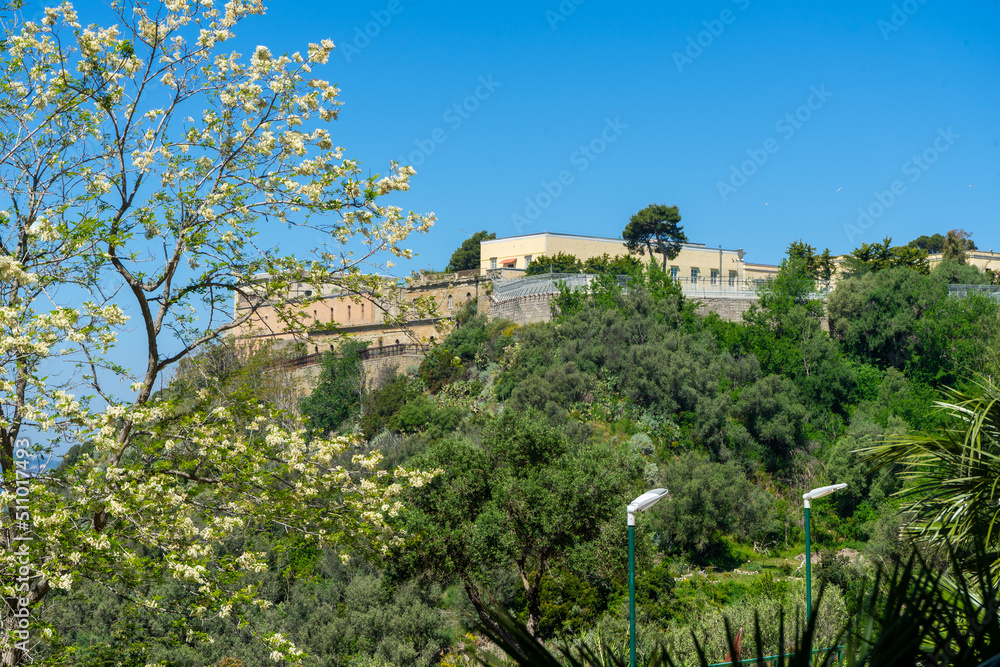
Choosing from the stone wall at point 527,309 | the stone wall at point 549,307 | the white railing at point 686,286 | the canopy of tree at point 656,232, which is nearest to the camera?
the white railing at point 686,286

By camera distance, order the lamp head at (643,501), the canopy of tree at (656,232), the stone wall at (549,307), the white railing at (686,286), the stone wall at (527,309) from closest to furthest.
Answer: the lamp head at (643,501)
the white railing at (686,286)
the stone wall at (549,307)
the stone wall at (527,309)
the canopy of tree at (656,232)

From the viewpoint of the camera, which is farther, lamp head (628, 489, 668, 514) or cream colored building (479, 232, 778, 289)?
cream colored building (479, 232, 778, 289)

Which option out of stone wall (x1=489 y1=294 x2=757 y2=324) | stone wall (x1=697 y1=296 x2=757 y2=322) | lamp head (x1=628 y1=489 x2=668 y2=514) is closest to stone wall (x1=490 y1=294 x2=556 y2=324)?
stone wall (x1=489 y1=294 x2=757 y2=324)

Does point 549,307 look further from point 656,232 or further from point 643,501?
point 643,501

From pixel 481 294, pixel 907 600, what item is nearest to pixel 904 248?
pixel 481 294

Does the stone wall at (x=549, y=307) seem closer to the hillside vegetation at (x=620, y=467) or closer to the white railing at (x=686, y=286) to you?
the white railing at (x=686, y=286)

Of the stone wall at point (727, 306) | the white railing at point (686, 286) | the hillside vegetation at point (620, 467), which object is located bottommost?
the hillside vegetation at point (620, 467)

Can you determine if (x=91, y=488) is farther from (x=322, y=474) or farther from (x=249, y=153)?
(x=249, y=153)

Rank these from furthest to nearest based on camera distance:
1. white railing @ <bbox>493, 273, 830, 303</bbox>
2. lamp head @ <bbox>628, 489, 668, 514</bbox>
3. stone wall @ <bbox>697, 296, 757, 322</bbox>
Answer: stone wall @ <bbox>697, 296, 757, 322</bbox>, white railing @ <bbox>493, 273, 830, 303</bbox>, lamp head @ <bbox>628, 489, 668, 514</bbox>

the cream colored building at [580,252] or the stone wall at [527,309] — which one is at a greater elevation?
the cream colored building at [580,252]

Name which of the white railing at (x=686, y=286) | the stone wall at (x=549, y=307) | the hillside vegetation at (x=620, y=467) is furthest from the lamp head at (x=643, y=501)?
the stone wall at (x=549, y=307)

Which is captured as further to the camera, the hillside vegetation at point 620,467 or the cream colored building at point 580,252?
the cream colored building at point 580,252

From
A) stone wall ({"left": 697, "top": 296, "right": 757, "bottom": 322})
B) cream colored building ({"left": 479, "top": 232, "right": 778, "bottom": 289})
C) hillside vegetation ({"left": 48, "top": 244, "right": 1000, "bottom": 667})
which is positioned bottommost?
hillside vegetation ({"left": 48, "top": 244, "right": 1000, "bottom": 667})

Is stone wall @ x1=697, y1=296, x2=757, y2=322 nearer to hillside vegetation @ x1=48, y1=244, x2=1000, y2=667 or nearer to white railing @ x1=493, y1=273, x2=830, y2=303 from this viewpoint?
white railing @ x1=493, y1=273, x2=830, y2=303
